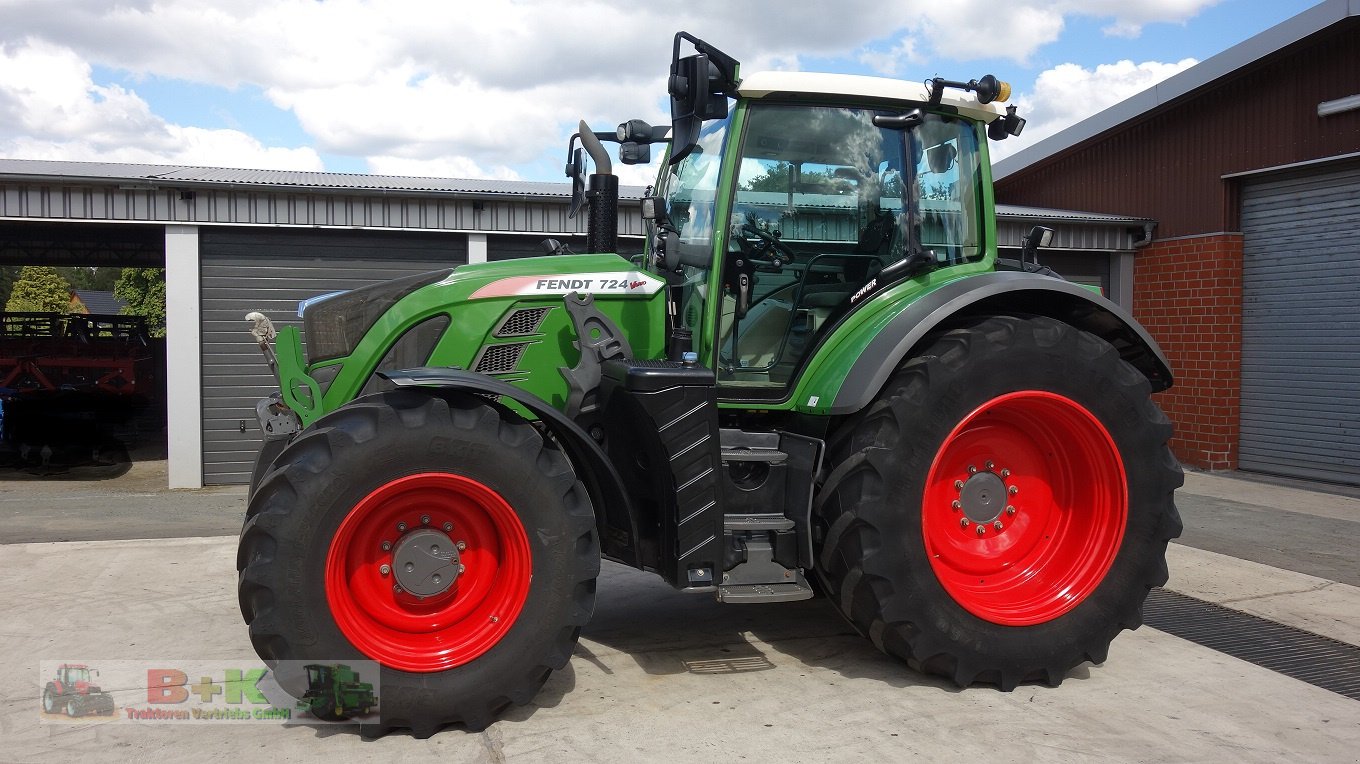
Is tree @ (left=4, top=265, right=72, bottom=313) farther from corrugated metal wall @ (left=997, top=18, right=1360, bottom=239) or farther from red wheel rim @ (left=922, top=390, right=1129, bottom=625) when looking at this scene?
red wheel rim @ (left=922, top=390, right=1129, bottom=625)

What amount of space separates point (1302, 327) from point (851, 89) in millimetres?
8535

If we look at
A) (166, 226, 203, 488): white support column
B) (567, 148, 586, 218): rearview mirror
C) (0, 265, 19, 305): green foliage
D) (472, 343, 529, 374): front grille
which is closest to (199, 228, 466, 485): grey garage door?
(166, 226, 203, 488): white support column

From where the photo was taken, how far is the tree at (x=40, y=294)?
129ft

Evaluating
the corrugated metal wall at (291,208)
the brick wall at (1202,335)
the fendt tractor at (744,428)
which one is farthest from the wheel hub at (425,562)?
the brick wall at (1202,335)

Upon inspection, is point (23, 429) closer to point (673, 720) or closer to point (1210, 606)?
point (673, 720)

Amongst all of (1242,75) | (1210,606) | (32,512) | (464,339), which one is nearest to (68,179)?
(32,512)

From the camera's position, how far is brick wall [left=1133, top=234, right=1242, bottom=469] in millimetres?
11125

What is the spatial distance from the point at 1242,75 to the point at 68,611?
1198 centimetres

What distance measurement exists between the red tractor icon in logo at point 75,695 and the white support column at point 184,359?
6271 millimetres

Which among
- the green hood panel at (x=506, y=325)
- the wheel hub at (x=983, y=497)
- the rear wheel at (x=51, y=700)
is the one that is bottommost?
the rear wheel at (x=51, y=700)

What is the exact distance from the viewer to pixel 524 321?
4270mm

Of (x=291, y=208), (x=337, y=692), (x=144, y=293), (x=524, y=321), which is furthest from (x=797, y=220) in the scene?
(x=144, y=293)

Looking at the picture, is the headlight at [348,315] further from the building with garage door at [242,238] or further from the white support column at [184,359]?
the white support column at [184,359]

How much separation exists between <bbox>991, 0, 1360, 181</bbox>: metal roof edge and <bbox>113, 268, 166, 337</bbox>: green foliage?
30481 millimetres
